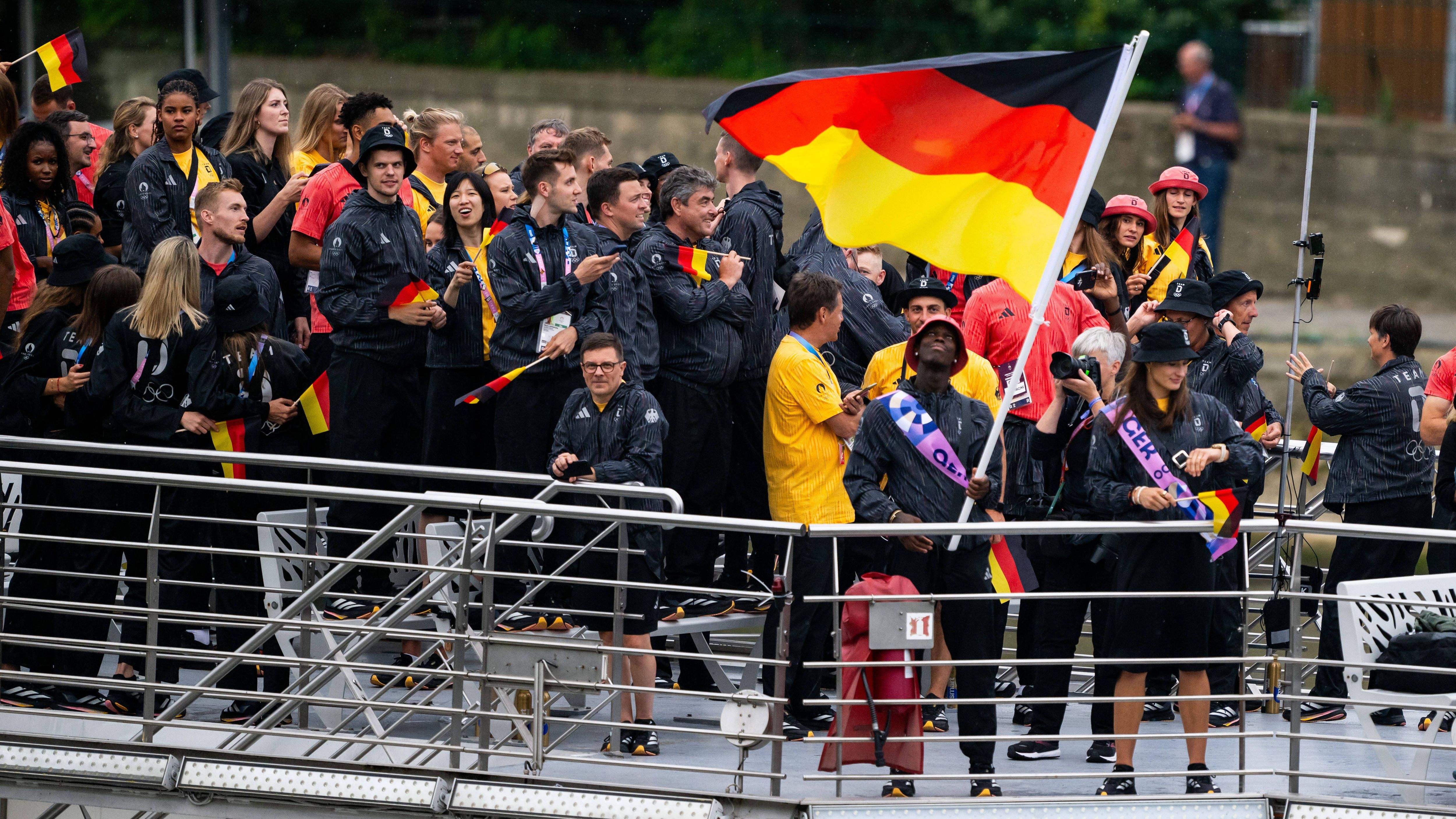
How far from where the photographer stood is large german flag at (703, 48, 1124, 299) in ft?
24.8

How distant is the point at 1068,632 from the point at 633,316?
2484 millimetres

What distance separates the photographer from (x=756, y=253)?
957 cm

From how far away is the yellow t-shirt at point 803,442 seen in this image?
334 inches

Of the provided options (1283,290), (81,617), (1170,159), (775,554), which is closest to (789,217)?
(1170,159)

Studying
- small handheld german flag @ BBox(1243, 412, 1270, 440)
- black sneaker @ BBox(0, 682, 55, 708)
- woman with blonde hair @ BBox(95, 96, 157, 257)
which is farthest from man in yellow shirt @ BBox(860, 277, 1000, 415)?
woman with blonde hair @ BBox(95, 96, 157, 257)

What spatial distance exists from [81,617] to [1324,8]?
2067 cm

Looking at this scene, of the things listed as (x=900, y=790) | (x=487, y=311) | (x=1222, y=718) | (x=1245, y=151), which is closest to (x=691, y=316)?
(x=487, y=311)

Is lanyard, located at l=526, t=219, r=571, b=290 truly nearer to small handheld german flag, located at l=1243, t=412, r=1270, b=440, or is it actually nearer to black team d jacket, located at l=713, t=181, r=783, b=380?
black team d jacket, located at l=713, t=181, r=783, b=380

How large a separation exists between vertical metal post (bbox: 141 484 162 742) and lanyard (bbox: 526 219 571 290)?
217 cm

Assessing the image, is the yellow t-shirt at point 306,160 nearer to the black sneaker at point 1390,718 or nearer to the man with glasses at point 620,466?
the man with glasses at point 620,466

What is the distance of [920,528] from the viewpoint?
6.85 m

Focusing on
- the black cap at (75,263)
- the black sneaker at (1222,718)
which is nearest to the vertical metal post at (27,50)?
the black cap at (75,263)

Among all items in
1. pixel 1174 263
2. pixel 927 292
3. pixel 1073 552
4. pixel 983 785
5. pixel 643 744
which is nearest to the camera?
pixel 983 785

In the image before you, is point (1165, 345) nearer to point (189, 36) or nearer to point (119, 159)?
point (119, 159)
